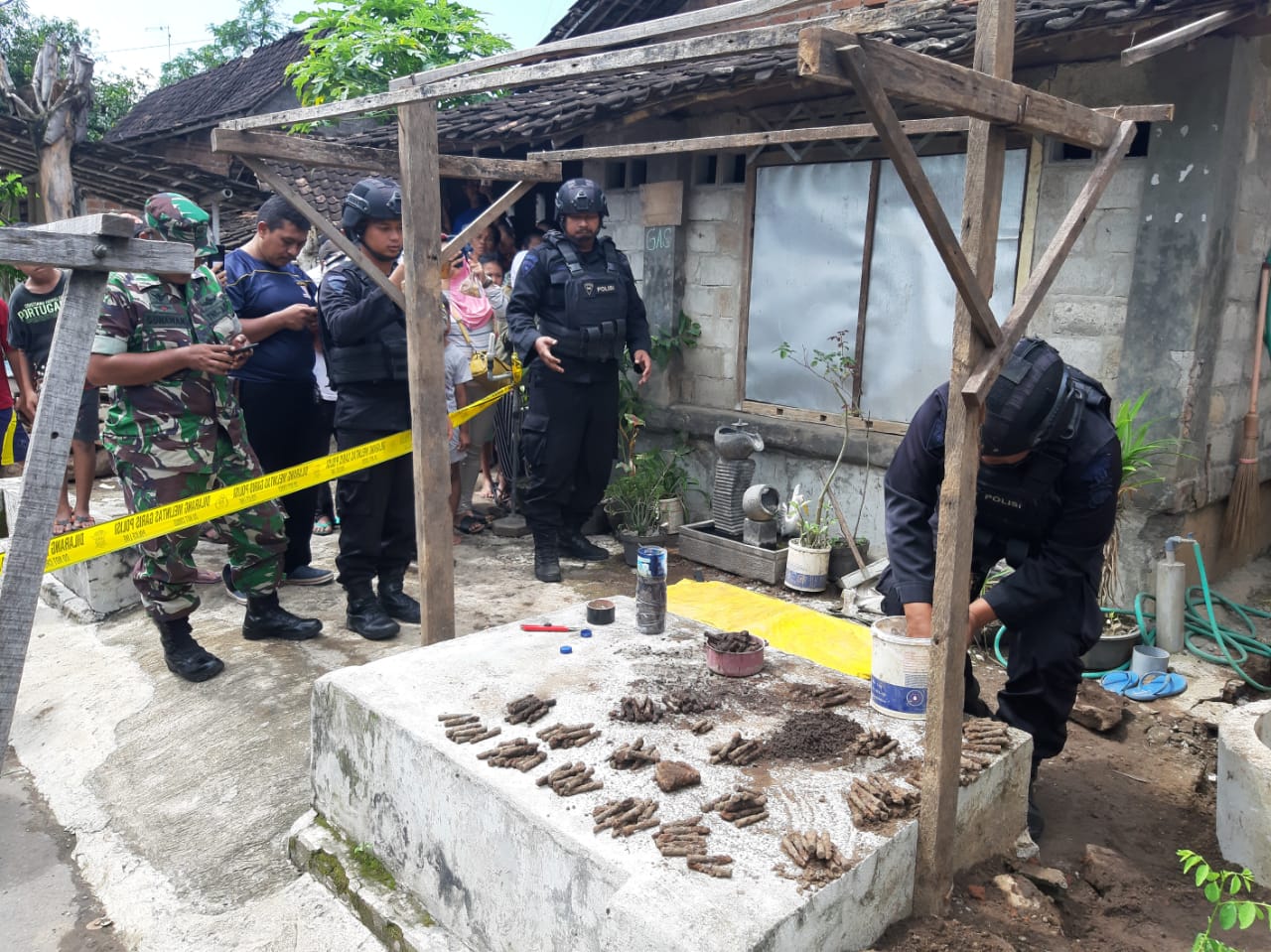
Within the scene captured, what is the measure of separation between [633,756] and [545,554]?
3591 mm

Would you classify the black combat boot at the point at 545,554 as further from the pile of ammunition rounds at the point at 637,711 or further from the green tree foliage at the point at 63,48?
the green tree foliage at the point at 63,48

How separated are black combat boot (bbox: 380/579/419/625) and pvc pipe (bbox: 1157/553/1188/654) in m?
4.00

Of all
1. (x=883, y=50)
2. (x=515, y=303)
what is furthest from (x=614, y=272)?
(x=883, y=50)

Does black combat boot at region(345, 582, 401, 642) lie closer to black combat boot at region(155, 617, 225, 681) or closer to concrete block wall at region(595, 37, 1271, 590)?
black combat boot at region(155, 617, 225, 681)

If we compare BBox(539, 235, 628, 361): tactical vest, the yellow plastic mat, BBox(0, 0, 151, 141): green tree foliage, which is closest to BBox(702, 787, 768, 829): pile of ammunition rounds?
the yellow plastic mat

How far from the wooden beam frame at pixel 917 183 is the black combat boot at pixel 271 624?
3.86 metres

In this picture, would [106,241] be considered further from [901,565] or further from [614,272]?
[614,272]

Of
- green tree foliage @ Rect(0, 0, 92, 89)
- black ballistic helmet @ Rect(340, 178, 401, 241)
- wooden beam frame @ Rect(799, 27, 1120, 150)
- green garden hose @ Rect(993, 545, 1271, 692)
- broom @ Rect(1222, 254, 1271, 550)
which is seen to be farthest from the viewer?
green tree foliage @ Rect(0, 0, 92, 89)

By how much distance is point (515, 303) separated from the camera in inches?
245

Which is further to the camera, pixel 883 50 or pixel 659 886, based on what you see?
pixel 659 886

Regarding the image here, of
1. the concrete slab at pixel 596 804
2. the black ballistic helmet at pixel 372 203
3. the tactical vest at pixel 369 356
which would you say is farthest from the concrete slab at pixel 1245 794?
the black ballistic helmet at pixel 372 203

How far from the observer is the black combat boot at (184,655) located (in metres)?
4.60

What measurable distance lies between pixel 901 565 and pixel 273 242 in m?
3.58

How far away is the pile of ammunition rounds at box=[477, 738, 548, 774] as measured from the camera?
9.27ft
